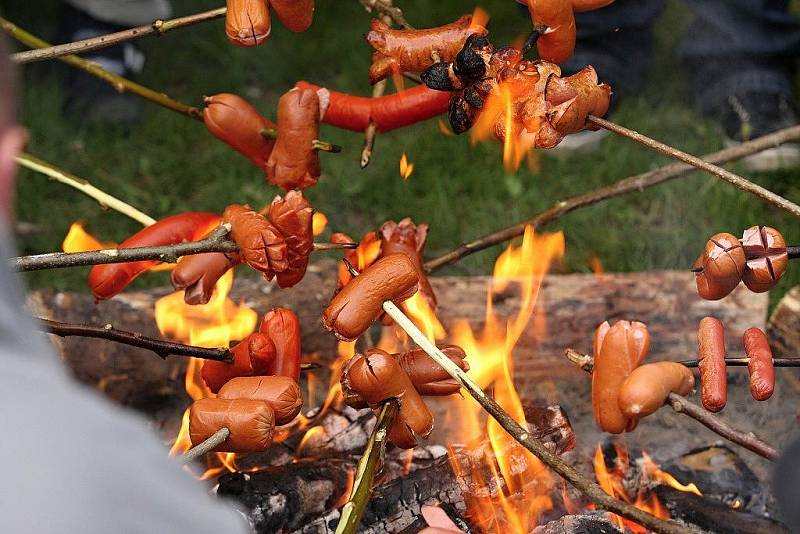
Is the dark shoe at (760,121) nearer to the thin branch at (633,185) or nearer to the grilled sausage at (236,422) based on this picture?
the thin branch at (633,185)

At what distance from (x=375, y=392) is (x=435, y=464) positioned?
0.39 metres

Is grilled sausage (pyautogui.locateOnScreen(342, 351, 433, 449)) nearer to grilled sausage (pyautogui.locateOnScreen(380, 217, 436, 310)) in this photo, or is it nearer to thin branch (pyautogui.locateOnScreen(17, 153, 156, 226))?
grilled sausage (pyautogui.locateOnScreen(380, 217, 436, 310))

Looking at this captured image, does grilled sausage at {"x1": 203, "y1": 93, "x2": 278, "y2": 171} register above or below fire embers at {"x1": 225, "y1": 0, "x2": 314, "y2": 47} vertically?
below

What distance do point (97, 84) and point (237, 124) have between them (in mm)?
2478

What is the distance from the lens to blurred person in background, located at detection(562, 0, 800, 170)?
4.10 m

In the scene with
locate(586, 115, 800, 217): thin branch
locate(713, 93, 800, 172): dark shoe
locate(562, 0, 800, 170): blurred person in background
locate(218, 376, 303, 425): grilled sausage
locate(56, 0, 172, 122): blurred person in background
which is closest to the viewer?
locate(586, 115, 800, 217): thin branch

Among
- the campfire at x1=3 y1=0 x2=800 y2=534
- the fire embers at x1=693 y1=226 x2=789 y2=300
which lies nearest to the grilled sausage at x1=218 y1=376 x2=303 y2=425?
the campfire at x1=3 y1=0 x2=800 y2=534

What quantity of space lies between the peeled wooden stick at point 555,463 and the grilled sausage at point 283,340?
0.32m

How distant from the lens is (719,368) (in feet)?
5.79

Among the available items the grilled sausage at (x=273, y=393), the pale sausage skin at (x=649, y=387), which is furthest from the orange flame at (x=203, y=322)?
the pale sausage skin at (x=649, y=387)

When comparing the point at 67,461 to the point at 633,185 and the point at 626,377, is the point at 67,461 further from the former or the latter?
the point at 633,185

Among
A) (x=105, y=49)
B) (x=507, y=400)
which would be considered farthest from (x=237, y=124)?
(x=105, y=49)

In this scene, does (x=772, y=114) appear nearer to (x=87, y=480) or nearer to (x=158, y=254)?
(x=158, y=254)

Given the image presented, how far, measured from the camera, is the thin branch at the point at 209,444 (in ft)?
5.33
